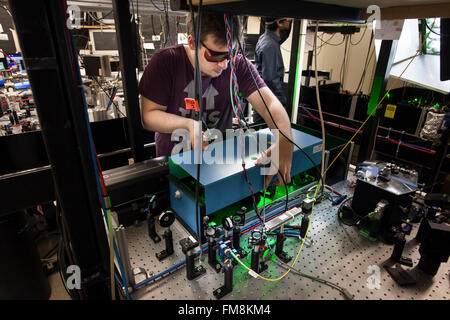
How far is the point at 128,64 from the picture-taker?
120 centimetres

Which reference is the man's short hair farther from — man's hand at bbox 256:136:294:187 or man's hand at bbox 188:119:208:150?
man's hand at bbox 256:136:294:187

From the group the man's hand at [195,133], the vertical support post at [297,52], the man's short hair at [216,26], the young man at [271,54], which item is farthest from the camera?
the young man at [271,54]

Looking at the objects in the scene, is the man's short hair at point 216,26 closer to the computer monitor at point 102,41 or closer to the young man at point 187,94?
the young man at point 187,94

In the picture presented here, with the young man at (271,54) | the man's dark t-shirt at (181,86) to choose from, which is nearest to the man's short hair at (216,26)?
the man's dark t-shirt at (181,86)

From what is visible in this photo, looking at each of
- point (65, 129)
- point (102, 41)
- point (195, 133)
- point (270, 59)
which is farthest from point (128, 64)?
point (102, 41)

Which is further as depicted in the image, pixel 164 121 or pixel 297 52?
pixel 297 52

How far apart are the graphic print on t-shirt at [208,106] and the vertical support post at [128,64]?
9.8 inches

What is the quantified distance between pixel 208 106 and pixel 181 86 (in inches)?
6.7

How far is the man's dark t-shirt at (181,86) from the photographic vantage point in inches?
43.4

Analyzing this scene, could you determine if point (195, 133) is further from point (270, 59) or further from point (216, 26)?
point (270, 59)

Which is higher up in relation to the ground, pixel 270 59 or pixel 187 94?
pixel 270 59

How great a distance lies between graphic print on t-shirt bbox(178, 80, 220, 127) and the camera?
118cm
